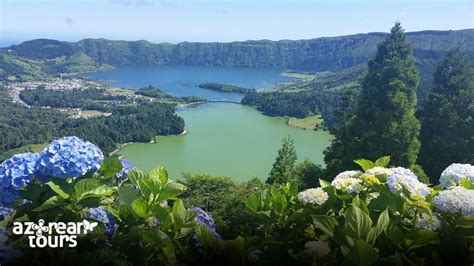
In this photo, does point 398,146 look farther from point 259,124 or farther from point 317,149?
point 259,124

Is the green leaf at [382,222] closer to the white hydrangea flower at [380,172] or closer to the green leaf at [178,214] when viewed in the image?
the white hydrangea flower at [380,172]

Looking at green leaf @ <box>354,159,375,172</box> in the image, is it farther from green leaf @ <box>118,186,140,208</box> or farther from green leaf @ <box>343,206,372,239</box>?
green leaf @ <box>118,186,140,208</box>

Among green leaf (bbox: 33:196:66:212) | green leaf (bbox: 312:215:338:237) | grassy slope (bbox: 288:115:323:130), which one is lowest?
grassy slope (bbox: 288:115:323:130)

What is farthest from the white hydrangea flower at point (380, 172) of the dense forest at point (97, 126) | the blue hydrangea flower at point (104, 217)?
the dense forest at point (97, 126)

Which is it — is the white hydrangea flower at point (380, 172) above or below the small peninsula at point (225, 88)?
above

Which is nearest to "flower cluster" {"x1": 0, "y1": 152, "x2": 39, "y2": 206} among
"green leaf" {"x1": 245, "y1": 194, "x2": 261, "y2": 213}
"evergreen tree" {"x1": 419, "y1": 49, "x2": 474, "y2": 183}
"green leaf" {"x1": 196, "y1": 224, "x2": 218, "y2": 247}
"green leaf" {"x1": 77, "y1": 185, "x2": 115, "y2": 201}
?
"green leaf" {"x1": 77, "y1": 185, "x2": 115, "y2": 201}

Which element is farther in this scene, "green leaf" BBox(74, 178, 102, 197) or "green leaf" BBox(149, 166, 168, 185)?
"green leaf" BBox(149, 166, 168, 185)
